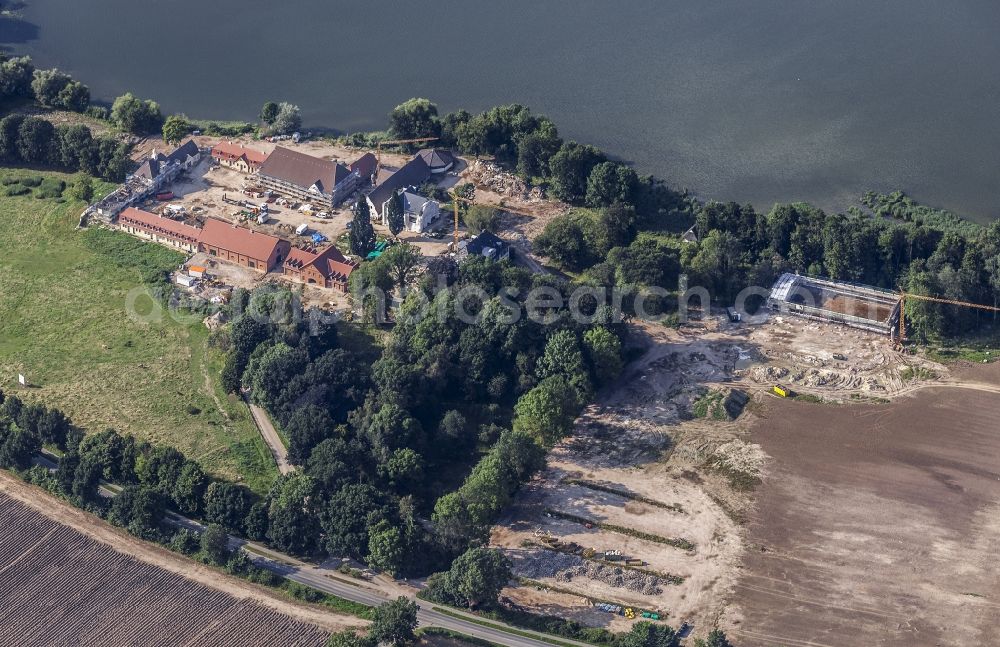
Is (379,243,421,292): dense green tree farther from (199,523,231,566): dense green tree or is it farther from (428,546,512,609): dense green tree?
(428,546,512,609): dense green tree

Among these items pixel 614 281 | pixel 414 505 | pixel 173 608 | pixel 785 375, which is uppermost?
pixel 614 281

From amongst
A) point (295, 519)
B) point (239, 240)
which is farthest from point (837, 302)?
point (239, 240)

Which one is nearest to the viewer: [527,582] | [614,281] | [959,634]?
[959,634]

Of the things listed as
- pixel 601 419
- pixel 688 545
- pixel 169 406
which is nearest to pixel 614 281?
pixel 601 419

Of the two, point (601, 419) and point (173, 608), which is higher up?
point (601, 419)

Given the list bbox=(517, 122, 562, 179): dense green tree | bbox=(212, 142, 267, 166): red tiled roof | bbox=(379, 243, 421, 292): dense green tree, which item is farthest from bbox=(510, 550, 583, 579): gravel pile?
bbox=(212, 142, 267, 166): red tiled roof

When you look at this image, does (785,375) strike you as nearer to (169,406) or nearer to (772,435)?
(772,435)

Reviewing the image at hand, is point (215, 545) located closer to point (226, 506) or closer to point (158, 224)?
point (226, 506)
